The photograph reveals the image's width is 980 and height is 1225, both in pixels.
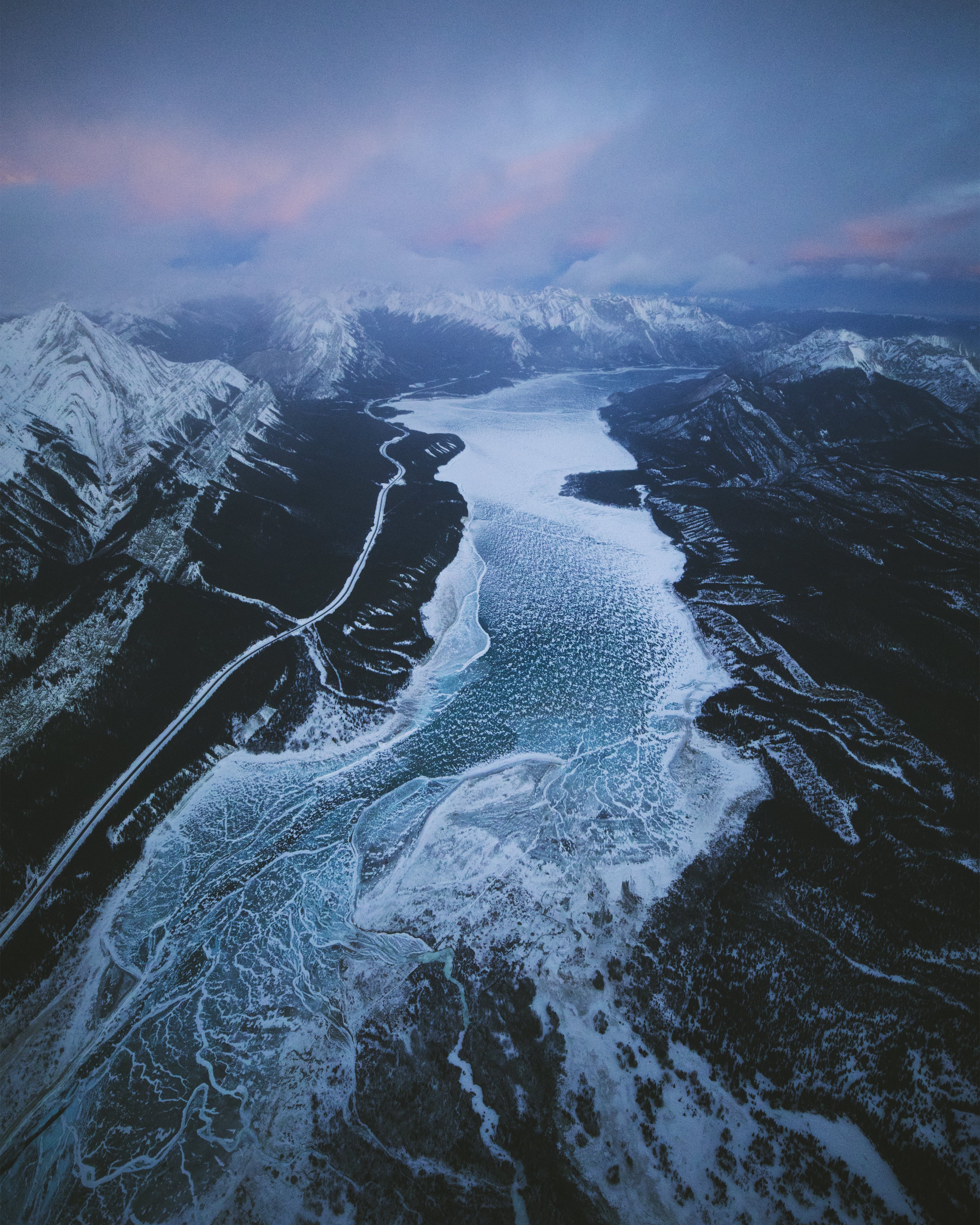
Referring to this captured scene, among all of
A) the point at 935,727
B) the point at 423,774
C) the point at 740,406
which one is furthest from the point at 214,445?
Result: the point at 740,406

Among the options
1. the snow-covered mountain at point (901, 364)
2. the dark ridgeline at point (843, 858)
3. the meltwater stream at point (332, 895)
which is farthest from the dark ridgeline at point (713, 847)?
the snow-covered mountain at point (901, 364)

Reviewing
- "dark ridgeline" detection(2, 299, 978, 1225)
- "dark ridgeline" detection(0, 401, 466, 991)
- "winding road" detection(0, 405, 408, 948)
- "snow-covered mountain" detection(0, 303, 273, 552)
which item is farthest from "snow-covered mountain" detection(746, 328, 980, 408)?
"snow-covered mountain" detection(0, 303, 273, 552)

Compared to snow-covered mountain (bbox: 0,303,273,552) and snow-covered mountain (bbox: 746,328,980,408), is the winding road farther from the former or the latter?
snow-covered mountain (bbox: 746,328,980,408)

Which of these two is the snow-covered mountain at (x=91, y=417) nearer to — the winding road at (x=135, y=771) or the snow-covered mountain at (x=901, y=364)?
the winding road at (x=135, y=771)

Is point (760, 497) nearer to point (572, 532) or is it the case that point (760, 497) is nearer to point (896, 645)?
point (572, 532)

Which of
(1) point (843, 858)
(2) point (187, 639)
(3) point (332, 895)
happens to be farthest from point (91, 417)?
(1) point (843, 858)
